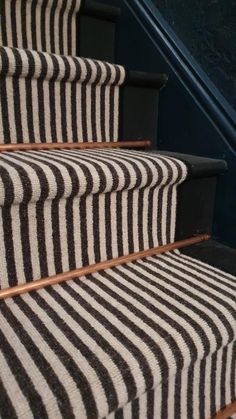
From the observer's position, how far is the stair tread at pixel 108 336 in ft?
1.61

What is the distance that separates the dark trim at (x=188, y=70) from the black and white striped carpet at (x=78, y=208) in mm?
232

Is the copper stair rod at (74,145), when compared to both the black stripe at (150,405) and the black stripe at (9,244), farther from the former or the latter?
the black stripe at (150,405)

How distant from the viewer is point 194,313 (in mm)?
667

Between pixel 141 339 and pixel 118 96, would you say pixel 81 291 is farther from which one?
pixel 118 96

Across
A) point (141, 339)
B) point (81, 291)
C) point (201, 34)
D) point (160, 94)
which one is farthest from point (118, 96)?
point (141, 339)

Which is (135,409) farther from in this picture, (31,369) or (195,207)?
(195,207)

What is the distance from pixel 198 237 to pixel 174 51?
25.3 inches

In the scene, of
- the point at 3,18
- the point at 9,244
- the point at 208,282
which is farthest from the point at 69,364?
the point at 3,18

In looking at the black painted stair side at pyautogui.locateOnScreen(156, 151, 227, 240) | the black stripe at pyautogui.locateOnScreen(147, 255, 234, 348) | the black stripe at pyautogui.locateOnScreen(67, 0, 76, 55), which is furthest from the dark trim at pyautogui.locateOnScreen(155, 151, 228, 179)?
the black stripe at pyautogui.locateOnScreen(67, 0, 76, 55)

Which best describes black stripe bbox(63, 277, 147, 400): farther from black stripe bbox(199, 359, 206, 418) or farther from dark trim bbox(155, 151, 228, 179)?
dark trim bbox(155, 151, 228, 179)

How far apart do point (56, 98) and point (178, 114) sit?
41 cm

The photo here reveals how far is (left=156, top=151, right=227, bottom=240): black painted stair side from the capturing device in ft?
3.13

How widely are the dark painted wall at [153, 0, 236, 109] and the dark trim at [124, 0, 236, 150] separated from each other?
0.50 feet

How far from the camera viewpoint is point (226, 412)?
77cm
